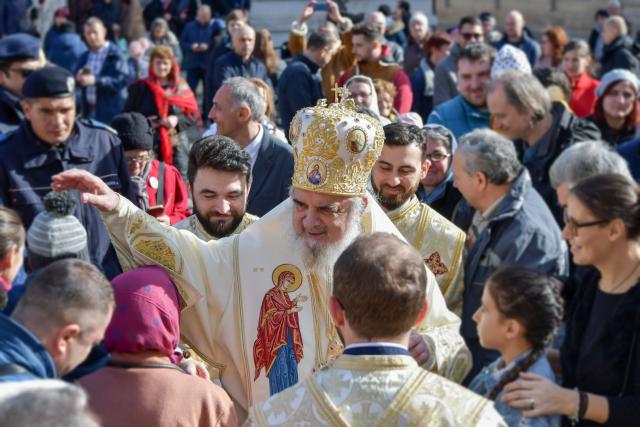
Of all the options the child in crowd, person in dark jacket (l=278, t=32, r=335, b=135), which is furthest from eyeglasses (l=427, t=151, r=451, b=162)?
person in dark jacket (l=278, t=32, r=335, b=135)

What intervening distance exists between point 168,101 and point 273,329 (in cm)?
552

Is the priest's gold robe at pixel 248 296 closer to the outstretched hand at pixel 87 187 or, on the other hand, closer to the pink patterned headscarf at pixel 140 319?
the outstretched hand at pixel 87 187

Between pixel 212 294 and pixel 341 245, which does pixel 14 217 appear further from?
pixel 341 245

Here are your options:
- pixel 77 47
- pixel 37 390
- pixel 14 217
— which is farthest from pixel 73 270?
pixel 77 47

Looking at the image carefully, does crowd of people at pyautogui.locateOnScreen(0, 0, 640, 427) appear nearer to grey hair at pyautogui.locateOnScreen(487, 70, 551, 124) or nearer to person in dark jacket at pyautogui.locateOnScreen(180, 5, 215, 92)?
grey hair at pyautogui.locateOnScreen(487, 70, 551, 124)

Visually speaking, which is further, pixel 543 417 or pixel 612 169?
pixel 612 169

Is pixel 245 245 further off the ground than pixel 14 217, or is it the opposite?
pixel 14 217

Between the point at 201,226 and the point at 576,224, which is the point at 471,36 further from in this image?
the point at 576,224

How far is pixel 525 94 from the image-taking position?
22.7ft

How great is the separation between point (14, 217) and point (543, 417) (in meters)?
1.98

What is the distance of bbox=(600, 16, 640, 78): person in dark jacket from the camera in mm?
11977

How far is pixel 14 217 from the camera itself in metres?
3.81

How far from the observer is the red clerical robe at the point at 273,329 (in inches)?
171

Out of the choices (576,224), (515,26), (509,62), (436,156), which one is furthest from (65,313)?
(515,26)
